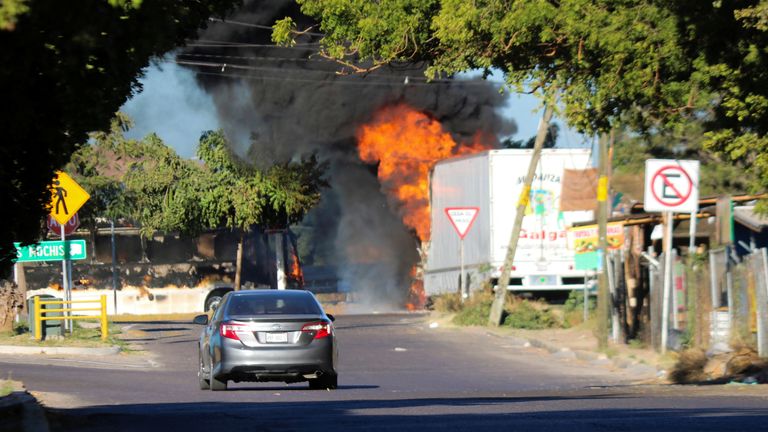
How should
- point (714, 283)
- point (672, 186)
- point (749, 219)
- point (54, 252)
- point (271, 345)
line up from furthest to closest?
1. point (54, 252)
2. point (749, 219)
3. point (714, 283)
4. point (672, 186)
5. point (271, 345)

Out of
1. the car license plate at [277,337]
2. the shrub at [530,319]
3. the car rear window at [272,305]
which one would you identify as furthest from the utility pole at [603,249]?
the car license plate at [277,337]

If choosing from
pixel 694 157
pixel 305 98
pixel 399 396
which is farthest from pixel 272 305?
pixel 694 157

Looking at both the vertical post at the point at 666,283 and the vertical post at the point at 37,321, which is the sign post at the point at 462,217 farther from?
the vertical post at the point at 37,321

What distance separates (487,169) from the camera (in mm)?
33688

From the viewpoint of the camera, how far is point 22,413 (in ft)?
38.4

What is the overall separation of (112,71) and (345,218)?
44.2 m

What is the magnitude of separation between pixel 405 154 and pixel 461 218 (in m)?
8.13

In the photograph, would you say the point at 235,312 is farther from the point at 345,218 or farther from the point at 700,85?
the point at 345,218

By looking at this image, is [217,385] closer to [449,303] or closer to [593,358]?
[593,358]

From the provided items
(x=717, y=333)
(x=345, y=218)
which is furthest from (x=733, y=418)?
(x=345, y=218)

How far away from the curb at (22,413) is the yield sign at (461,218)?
1980 cm

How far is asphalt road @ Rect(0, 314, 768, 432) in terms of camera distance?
10992mm

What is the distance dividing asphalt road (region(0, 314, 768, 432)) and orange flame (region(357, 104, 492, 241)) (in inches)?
532

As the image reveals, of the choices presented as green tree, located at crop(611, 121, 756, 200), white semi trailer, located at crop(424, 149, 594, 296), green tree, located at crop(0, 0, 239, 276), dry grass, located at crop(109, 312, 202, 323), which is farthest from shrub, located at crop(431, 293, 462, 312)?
green tree, located at crop(0, 0, 239, 276)
